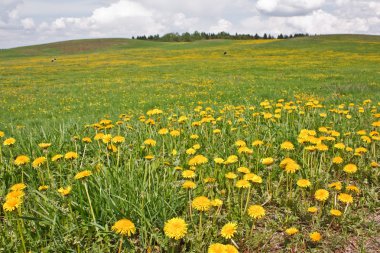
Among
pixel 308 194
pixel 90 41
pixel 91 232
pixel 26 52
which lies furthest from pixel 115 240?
pixel 90 41

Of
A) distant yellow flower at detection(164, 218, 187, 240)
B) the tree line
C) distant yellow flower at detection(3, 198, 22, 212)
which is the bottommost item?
distant yellow flower at detection(164, 218, 187, 240)

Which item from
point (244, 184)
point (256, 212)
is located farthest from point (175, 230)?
point (244, 184)

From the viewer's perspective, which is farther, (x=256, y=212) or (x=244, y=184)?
(x=244, y=184)

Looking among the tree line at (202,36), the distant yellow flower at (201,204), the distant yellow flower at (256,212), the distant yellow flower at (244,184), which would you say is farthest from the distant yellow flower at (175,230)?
the tree line at (202,36)

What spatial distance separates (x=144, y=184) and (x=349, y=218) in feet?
5.72

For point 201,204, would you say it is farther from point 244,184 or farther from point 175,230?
point 244,184

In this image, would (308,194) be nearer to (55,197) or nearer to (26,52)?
(55,197)

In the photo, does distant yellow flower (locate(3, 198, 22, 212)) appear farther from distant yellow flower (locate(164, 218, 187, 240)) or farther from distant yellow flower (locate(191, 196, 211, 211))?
distant yellow flower (locate(191, 196, 211, 211))

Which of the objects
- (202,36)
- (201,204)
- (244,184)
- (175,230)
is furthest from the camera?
(202,36)

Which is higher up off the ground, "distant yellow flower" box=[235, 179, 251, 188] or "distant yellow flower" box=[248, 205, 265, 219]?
"distant yellow flower" box=[235, 179, 251, 188]

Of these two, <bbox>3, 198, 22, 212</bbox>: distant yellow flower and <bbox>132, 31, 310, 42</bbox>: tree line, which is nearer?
<bbox>3, 198, 22, 212</bbox>: distant yellow flower

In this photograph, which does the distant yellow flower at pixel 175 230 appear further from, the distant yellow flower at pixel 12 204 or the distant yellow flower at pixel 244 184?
the distant yellow flower at pixel 12 204

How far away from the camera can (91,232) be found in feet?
7.76

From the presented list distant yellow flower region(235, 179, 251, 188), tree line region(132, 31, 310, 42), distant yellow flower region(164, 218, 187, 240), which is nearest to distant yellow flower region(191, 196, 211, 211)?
distant yellow flower region(164, 218, 187, 240)
